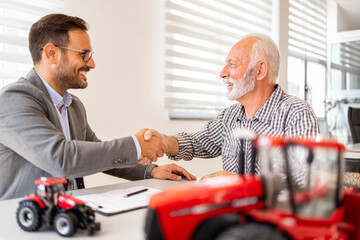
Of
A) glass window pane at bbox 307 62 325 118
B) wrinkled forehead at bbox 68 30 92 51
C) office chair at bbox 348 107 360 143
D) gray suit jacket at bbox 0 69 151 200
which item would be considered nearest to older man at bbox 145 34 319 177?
gray suit jacket at bbox 0 69 151 200

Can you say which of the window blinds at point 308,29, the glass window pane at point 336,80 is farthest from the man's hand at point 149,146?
the glass window pane at point 336,80

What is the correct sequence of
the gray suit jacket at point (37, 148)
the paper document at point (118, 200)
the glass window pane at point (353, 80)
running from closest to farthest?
the paper document at point (118, 200)
the gray suit jacket at point (37, 148)
the glass window pane at point (353, 80)

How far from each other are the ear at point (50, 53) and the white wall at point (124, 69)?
564mm

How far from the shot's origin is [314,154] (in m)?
0.46

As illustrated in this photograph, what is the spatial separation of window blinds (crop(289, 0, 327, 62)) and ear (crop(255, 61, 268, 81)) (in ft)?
10.7

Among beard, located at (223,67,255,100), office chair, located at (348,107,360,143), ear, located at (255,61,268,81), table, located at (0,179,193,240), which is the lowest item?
table, located at (0,179,193,240)

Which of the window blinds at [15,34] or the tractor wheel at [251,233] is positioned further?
the window blinds at [15,34]

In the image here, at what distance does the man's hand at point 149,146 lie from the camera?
4.65ft

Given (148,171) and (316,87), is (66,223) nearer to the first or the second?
(148,171)

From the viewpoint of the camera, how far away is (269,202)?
1.46ft

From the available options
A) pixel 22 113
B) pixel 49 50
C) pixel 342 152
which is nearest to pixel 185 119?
pixel 49 50

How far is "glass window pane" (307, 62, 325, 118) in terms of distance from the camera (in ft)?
17.7

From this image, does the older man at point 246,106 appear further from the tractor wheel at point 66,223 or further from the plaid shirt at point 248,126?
the tractor wheel at point 66,223

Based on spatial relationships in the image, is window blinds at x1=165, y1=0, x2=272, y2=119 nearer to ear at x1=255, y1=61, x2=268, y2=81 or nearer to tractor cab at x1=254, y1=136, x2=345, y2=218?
ear at x1=255, y1=61, x2=268, y2=81
